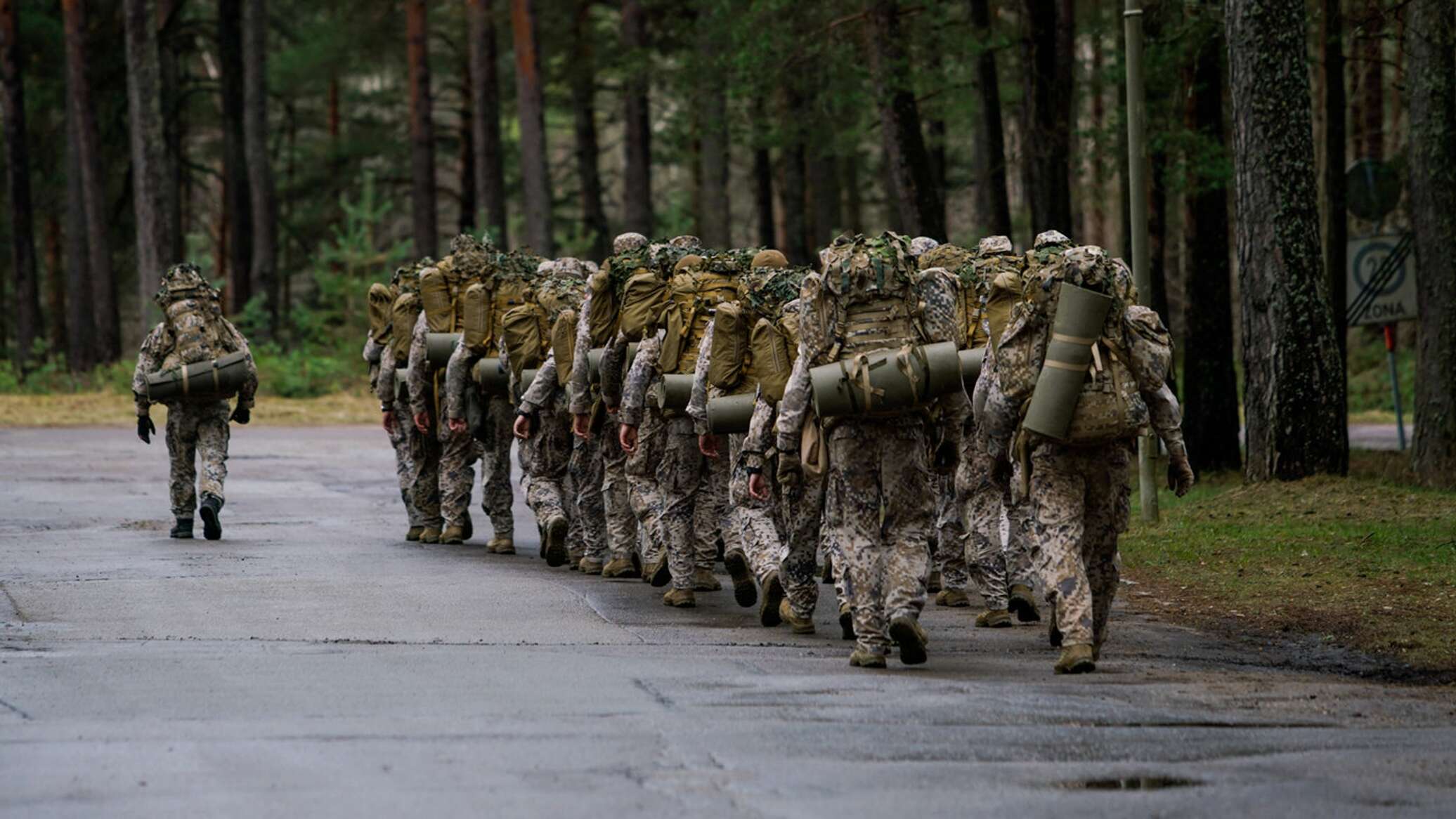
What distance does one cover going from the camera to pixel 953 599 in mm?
12789

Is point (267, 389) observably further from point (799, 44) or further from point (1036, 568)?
point (1036, 568)

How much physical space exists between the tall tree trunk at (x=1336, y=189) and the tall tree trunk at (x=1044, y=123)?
3134mm

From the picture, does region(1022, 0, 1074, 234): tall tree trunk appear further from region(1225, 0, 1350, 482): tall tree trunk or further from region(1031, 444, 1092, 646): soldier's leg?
region(1031, 444, 1092, 646): soldier's leg

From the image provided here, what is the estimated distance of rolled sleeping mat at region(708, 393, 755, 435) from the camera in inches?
461

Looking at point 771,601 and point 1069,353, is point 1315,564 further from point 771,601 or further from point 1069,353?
point 1069,353

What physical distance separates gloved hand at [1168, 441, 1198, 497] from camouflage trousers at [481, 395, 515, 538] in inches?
277

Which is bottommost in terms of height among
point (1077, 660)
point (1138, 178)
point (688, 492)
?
point (1077, 660)

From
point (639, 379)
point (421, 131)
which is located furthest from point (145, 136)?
point (639, 379)

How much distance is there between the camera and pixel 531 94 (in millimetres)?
37156

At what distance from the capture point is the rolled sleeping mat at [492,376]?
50.4 ft

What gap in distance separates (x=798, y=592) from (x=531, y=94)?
89.0 ft

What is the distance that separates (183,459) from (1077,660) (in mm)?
9027

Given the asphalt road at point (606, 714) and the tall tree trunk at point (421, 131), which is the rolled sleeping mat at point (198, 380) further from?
the tall tree trunk at point (421, 131)

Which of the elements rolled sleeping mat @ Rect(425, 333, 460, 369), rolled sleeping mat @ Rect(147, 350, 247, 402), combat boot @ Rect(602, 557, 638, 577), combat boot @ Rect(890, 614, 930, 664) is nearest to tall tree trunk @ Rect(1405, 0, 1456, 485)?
combat boot @ Rect(602, 557, 638, 577)
